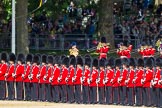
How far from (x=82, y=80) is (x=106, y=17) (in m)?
11.5

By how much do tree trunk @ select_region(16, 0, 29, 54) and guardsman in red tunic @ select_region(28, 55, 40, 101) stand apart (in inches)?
282

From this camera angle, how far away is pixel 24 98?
96.3 feet

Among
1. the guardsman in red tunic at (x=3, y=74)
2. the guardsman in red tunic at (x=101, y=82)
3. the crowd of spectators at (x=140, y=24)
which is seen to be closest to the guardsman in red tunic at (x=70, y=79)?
the guardsman in red tunic at (x=101, y=82)

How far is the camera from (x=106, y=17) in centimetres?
3916

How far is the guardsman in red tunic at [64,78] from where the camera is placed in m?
28.2

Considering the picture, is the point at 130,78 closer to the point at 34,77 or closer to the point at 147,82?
the point at 147,82

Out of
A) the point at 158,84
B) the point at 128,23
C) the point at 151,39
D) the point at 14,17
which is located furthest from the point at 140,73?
the point at 128,23

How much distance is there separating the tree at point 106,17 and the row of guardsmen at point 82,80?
9984 mm

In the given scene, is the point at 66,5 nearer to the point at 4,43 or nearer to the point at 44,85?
the point at 4,43

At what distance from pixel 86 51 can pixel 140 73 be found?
36.4 feet

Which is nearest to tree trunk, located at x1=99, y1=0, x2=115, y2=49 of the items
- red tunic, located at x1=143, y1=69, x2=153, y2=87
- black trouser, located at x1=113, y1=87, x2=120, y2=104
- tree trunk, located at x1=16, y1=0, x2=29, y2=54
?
tree trunk, located at x1=16, y1=0, x2=29, y2=54

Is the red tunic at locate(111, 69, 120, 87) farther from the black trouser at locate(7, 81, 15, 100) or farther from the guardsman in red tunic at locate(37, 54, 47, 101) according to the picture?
the black trouser at locate(7, 81, 15, 100)

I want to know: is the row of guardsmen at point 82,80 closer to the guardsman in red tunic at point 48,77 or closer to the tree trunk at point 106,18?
the guardsman in red tunic at point 48,77

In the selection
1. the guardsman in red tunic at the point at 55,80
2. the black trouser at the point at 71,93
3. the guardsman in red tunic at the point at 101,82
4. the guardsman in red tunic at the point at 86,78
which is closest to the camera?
the guardsman in red tunic at the point at 101,82
